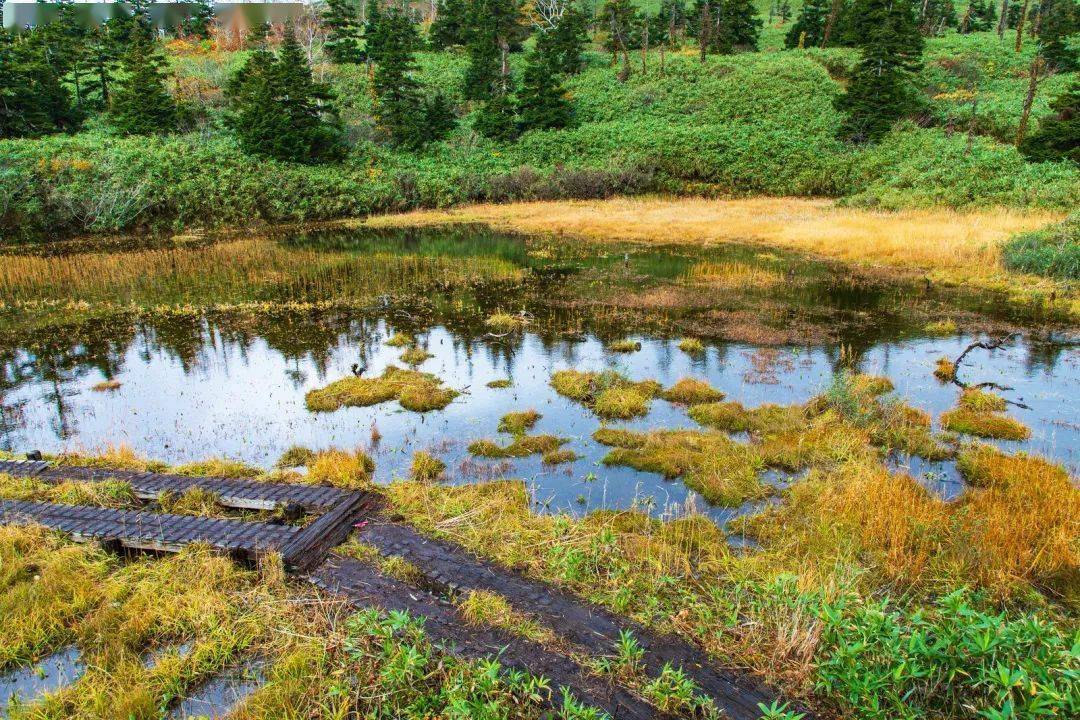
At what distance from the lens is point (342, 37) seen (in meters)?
62.0

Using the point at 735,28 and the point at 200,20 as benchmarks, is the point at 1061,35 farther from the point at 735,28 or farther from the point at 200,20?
the point at 200,20

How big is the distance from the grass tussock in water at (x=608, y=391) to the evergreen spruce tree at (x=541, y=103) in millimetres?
42922

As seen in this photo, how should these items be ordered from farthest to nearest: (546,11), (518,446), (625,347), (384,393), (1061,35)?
1. (546,11)
2. (1061,35)
3. (625,347)
4. (384,393)
5. (518,446)

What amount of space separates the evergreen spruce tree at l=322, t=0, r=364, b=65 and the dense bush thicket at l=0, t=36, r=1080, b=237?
→ 17.0 ft

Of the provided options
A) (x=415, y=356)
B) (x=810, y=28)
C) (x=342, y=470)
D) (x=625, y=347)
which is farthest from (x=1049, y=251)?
(x=810, y=28)

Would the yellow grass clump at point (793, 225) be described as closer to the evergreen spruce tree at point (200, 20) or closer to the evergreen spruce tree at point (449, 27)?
the evergreen spruce tree at point (449, 27)

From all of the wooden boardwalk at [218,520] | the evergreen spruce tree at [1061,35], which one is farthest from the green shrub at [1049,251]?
the evergreen spruce tree at [1061,35]

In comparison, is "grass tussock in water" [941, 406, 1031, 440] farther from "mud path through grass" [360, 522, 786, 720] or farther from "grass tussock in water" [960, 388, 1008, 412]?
"mud path through grass" [360, 522, 786, 720]

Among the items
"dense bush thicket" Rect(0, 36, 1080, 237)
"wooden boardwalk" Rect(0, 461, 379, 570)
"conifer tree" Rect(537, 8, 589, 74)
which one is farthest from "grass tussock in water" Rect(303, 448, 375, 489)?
"conifer tree" Rect(537, 8, 589, 74)

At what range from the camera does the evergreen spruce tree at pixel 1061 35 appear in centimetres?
4544

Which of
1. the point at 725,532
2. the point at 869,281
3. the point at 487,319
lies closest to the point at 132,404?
the point at 487,319

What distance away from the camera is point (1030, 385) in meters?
12.5

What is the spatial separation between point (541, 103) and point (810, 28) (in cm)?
3068

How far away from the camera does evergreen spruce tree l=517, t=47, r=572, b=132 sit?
2036 inches
